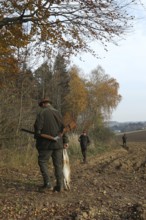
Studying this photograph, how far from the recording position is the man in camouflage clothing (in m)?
9.60

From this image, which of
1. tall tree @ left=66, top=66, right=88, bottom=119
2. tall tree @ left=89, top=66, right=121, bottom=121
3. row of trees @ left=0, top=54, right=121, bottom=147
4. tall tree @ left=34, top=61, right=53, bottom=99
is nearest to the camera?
row of trees @ left=0, top=54, right=121, bottom=147

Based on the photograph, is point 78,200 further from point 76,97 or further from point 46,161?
point 76,97

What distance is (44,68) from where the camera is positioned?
27438mm

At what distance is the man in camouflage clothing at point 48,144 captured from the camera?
960cm

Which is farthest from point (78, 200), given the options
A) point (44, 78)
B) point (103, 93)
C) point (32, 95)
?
point (103, 93)

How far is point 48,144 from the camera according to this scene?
9.66 metres

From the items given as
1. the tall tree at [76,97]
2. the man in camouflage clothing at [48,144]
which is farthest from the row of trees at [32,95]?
the man in camouflage clothing at [48,144]

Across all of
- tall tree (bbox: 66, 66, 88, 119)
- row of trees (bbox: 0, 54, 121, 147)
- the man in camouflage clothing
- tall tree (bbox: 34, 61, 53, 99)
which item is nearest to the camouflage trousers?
the man in camouflage clothing

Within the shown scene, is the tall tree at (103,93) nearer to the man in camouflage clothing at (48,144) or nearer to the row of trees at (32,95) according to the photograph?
the row of trees at (32,95)

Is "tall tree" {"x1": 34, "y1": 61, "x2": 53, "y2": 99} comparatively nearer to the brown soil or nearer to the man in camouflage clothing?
the brown soil

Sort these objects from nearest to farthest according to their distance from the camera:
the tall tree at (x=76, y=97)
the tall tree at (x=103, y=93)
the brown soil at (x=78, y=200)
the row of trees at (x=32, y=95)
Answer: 1. the brown soil at (x=78, y=200)
2. the row of trees at (x=32, y=95)
3. the tall tree at (x=76, y=97)
4. the tall tree at (x=103, y=93)

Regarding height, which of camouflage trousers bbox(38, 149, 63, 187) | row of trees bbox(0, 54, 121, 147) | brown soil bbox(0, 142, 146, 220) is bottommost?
brown soil bbox(0, 142, 146, 220)

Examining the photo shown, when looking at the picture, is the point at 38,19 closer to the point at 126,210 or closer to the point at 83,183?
the point at 83,183

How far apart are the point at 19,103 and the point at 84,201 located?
39.2ft
